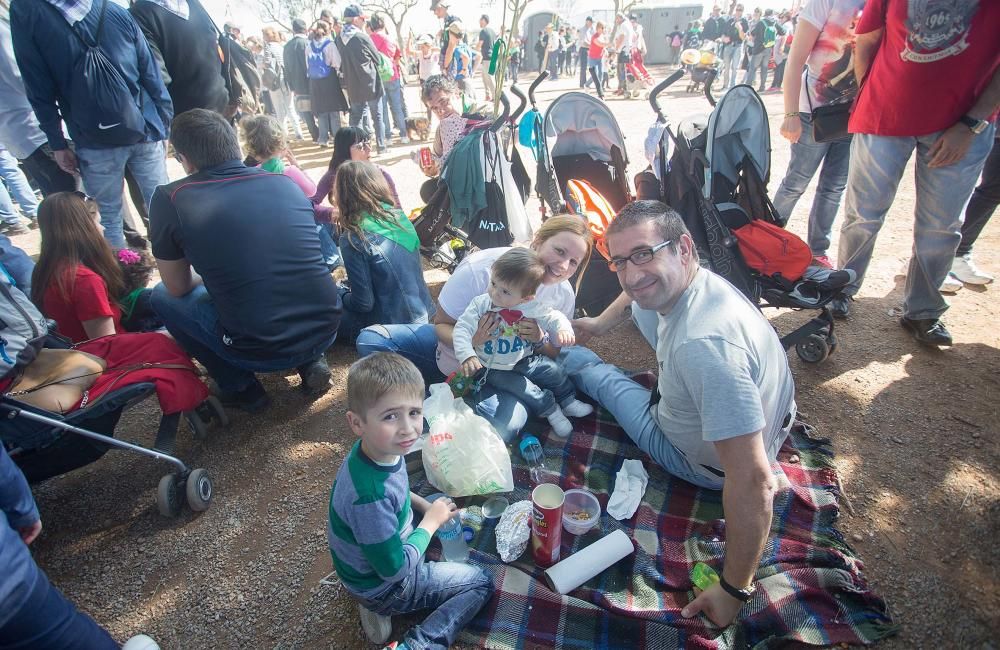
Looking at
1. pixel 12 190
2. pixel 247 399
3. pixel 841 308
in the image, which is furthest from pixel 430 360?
pixel 12 190

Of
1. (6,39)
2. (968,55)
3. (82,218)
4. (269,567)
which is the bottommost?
(269,567)

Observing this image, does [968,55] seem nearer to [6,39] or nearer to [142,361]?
[142,361]

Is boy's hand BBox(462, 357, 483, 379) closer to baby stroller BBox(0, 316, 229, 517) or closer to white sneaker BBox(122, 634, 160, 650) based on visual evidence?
baby stroller BBox(0, 316, 229, 517)

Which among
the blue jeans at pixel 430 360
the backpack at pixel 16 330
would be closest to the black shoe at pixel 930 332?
the blue jeans at pixel 430 360

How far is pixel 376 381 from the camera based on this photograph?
171 cm

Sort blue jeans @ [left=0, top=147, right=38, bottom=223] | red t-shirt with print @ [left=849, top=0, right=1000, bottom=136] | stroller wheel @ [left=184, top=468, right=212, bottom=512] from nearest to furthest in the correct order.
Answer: stroller wheel @ [left=184, top=468, right=212, bottom=512], red t-shirt with print @ [left=849, top=0, right=1000, bottom=136], blue jeans @ [left=0, top=147, right=38, bottom=223]

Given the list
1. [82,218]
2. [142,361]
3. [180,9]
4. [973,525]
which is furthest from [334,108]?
[973,525]

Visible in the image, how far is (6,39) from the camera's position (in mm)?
4219

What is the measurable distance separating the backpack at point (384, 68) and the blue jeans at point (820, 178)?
6839mm

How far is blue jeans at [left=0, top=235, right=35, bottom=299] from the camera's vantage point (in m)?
2.82

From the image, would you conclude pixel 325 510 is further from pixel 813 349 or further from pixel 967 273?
pixel 967 273

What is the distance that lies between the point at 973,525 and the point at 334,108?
9.32m

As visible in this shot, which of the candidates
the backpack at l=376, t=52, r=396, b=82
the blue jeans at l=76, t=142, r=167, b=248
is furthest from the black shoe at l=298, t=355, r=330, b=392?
the backpack at l=376, t=52, r=396, b=82

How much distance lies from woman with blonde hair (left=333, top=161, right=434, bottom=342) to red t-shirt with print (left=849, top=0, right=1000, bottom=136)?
3003 millimetres
